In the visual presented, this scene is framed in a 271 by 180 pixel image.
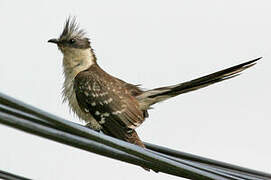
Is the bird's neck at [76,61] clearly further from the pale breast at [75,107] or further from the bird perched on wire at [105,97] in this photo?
the pale breast at [75,107]

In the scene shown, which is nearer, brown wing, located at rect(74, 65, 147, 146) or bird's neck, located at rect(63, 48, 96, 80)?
brown wing, located at rect(74, 65, 147, 146)

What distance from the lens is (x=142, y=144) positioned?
4.41 meters

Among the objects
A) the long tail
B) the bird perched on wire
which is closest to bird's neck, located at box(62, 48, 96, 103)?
the bird perched on wire

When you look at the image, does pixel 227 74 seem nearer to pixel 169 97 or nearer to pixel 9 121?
pixel 169 97

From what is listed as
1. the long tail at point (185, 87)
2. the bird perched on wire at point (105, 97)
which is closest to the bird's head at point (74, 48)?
the bird perched on wire at point (105, 97)

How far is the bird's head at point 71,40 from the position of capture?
6211 millimetres

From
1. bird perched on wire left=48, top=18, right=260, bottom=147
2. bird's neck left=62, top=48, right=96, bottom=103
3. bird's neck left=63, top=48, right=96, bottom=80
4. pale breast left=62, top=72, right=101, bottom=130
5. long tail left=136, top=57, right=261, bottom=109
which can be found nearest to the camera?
long tail left=136, top=57, right=261, bottom=109

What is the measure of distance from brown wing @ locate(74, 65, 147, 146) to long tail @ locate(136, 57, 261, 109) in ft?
0.35

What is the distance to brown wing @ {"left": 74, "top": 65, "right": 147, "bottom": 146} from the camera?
17.6 ft

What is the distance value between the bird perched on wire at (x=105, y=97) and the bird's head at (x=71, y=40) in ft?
0.13

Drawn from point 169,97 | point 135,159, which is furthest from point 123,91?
point 135,159

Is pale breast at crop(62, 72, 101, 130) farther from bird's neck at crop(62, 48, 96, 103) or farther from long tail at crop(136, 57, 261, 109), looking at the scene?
long tail at crop(136, 57, 261, 109)

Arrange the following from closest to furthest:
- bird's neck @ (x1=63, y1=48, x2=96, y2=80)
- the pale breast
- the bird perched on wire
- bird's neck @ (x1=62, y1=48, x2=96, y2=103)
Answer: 1. the bird perched on wire
2. the pale breast
3. bird's neck @ (x1=62, y1=48, x2=96, y2=103)
4. bird's neck @ (x1=63, y1=48, x2=96, y2=80)

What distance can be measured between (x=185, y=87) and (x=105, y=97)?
1.13 meters
